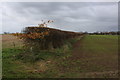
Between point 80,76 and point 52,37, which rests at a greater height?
point 52,37

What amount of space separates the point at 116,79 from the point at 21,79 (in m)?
2.99

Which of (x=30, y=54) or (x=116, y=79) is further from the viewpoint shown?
(x=30, y=54)

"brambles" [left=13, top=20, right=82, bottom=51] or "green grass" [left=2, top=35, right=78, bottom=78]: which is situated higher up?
"brambles" [left=13, top=20, right=82, bottom=51]

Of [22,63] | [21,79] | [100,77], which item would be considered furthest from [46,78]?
[22,63]

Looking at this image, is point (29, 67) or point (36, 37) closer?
point (29, 67)

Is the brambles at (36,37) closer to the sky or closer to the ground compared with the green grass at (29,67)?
closer to the sky

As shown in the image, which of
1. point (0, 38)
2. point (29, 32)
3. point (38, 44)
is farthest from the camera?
point (0, 38)

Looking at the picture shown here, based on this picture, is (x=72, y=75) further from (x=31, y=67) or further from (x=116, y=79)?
(x=31, y=67)

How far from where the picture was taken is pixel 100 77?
5.73m

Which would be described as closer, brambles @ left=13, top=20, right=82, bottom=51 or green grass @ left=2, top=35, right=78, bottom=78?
green grass @ left=2, top=35, right=78, bottom=78

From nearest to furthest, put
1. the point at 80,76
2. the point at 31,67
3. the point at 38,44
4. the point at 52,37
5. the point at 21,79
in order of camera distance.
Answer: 1. the point at 21,79
2. the point at 80,76
3. the point at 31,67
4. the point at 38,44
5. the point at 52,37

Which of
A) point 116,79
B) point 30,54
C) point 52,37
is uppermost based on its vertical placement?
point 52,37

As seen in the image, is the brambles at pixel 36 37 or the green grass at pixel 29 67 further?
the brambles at pixel 36 37

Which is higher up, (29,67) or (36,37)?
(36,37)
